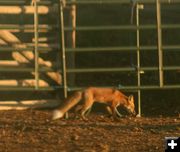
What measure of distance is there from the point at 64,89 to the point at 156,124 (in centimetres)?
180

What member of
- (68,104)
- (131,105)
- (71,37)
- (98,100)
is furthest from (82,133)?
(71,37)

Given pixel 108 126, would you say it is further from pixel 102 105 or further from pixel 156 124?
pixel 102 105

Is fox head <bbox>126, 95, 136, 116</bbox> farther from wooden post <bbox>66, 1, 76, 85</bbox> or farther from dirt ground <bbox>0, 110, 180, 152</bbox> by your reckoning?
wooden post <bbox>66, 1, 76, 85</bbox>

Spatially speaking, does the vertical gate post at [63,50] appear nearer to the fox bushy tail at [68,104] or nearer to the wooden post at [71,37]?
the fox bushy tail at [68,104]

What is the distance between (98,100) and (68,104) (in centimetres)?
59

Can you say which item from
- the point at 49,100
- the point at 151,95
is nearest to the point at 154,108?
the point at 151,95

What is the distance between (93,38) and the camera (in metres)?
13.5

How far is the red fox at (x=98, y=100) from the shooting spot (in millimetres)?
10257

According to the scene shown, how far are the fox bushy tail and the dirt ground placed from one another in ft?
0.46

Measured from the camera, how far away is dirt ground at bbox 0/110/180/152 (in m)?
8.24

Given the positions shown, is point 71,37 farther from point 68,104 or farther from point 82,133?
point 82,133

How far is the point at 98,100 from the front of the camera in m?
10.5

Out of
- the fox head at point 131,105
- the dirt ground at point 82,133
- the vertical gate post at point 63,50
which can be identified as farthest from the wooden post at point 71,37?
the fox head at point 131,105

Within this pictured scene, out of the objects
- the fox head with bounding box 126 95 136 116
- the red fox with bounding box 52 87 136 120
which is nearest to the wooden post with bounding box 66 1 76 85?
the red fox with bounding box 52 87 136 120
